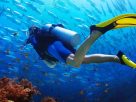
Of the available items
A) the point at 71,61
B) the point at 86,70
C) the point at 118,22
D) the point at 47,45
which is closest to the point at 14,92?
the point at 47,45

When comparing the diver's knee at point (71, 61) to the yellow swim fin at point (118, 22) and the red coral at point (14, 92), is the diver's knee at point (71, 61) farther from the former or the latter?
the red coral at point (14, 92)

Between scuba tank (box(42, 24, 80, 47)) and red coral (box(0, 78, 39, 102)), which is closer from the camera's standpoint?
scuba tank (box(42, 24, 80, 47))

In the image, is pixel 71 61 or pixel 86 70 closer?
pixel 71 61

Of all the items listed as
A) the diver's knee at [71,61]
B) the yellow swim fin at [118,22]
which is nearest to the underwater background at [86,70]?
the diver's knee at [71,61]

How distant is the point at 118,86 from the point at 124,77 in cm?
196

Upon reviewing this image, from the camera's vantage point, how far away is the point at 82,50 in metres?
5.68

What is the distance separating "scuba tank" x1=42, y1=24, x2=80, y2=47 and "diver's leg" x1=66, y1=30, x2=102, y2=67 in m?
0.22

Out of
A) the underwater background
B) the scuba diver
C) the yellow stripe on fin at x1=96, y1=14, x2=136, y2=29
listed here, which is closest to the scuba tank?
the scuba diver

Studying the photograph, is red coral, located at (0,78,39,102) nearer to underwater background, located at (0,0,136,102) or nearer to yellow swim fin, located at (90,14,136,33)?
yellow swim fin, located at (90,14,136,33)

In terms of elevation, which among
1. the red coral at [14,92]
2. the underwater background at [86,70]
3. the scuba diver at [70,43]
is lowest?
the red coral at [14,92]

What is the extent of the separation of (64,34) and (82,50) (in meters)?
0.53

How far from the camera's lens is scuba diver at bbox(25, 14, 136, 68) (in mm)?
5473

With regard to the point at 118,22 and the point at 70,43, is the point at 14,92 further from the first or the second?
the point at 118,22

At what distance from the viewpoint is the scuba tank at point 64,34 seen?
5.79m
